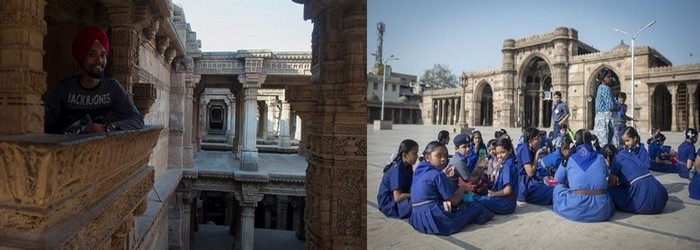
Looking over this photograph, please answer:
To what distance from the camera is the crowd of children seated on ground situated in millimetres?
3162

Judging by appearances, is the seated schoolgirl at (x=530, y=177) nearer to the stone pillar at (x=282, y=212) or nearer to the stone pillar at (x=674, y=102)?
the stone pillar at (x=674, y=102)

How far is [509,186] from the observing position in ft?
11.5

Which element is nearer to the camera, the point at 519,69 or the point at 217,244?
the point at 519,69

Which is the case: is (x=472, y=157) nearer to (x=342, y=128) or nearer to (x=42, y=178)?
(x=342, y=128)

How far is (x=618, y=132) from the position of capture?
450 centimetres

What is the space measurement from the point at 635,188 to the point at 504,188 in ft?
3.71

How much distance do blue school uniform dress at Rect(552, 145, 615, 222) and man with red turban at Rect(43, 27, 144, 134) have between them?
3428 millimetres

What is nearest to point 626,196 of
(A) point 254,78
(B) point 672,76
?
(B) point 672,76

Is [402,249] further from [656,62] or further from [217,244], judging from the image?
[217,244]

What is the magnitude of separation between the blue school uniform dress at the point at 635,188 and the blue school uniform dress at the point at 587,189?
0.61ft

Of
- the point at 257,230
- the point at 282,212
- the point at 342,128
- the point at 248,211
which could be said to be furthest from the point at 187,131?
the point at 342,128

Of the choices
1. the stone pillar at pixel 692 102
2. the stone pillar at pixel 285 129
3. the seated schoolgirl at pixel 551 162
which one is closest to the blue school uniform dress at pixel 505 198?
the seated schoolgirl at pixel 551 162

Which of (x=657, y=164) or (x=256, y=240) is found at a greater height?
(x=657, y=164)

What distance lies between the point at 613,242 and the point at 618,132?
2.13 metres
